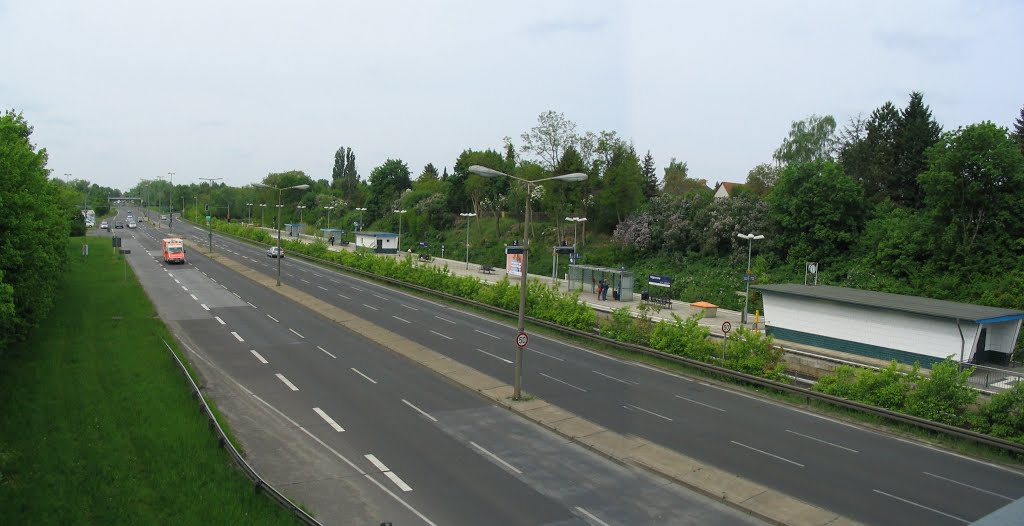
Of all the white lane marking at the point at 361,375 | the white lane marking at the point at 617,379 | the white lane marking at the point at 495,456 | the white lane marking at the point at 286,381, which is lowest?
the white lane marking at the point at 495,456

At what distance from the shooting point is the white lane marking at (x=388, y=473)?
49.9 feet

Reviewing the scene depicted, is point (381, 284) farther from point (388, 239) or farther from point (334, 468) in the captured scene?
point (334, 468)

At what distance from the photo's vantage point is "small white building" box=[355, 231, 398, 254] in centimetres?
8594

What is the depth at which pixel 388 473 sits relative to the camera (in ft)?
52.5

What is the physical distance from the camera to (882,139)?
2250 inches

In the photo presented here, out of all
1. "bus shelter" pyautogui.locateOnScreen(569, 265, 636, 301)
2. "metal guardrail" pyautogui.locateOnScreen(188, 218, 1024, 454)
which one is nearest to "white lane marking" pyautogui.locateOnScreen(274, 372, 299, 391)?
"metal guardrail" pyautogui.locateOnScreen(188, 218, 1024, 454)

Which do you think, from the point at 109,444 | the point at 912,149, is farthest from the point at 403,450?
the point at 912,149

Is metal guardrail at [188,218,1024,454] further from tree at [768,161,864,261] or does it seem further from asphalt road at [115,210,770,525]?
tree at [768,161,864,261]

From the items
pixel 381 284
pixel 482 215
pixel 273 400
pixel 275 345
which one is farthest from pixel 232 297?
pixel 482 215

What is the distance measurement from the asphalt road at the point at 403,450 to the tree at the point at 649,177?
191 ft

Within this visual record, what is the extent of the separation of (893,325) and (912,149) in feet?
96.6

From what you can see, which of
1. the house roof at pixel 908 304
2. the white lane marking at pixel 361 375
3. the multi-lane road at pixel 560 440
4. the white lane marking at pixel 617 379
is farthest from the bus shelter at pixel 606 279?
the white lane marking at pixel 361 375

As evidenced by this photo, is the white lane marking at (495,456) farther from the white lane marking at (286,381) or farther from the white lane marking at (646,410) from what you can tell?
the white lane marking at (286,381)

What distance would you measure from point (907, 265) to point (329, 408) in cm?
4053
